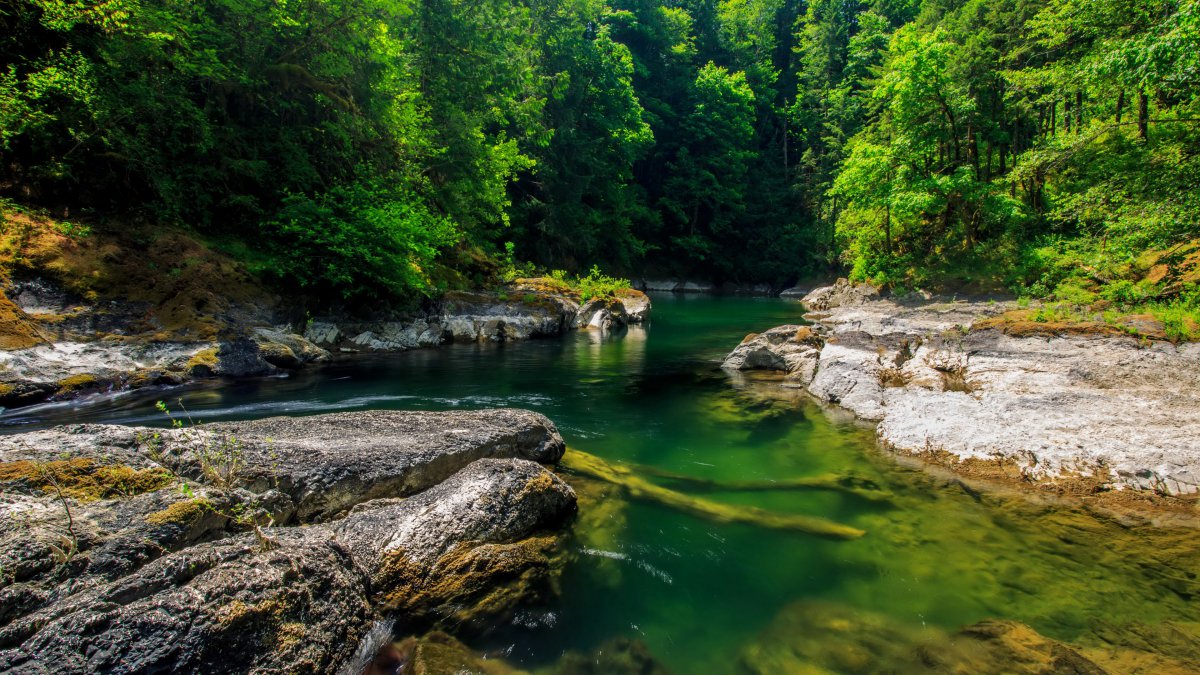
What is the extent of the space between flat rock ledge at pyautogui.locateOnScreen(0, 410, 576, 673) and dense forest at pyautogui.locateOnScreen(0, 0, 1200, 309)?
999 centimetres

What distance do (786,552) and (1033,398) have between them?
5.05m

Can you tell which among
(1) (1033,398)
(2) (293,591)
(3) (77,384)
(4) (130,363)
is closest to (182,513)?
(2) (293,591)

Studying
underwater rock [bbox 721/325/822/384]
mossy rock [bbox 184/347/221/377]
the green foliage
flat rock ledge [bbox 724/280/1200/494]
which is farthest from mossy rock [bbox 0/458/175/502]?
the green foliage

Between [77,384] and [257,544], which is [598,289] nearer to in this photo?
[77,384]

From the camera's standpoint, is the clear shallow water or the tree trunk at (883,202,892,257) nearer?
the clear shallow water

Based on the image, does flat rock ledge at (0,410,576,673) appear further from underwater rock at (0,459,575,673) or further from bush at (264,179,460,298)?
bush at (264,179,460,298)

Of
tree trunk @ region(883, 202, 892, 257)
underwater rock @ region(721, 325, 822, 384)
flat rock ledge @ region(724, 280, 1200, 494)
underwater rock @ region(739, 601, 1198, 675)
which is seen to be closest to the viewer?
underwater rock @ region(739, 601, 1198, 675)

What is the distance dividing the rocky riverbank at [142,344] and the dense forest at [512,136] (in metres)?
1.49

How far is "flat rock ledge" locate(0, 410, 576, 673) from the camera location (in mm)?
2502

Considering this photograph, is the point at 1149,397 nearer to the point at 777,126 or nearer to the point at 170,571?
the point at 170,571

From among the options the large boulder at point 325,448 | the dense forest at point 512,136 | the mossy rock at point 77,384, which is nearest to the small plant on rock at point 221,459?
the large boulder at point 325,448

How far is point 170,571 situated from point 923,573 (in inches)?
215

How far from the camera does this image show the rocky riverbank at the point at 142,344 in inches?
332

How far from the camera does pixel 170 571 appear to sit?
2795mm
